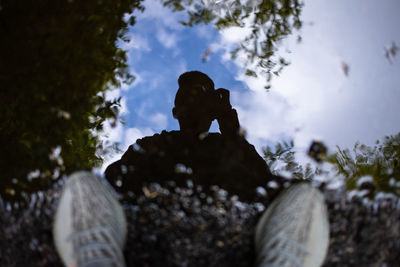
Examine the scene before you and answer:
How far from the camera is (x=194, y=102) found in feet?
11.0

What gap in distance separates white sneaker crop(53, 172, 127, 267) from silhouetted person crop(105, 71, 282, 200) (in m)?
0.70

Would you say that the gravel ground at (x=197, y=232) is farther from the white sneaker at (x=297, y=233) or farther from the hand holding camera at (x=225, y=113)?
the hand holding camera at (x=225, y=113)

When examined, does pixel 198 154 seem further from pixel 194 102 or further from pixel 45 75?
pixel 45 75

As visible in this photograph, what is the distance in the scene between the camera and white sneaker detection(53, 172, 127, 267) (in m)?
1.41

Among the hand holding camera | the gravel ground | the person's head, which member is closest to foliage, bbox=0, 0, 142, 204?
the gravel ground

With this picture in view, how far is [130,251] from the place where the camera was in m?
1.86

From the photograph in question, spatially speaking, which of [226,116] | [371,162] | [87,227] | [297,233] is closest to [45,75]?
[87,227]

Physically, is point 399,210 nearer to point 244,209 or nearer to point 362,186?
point 362,186

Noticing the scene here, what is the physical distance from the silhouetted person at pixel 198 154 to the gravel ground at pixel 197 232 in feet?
0.78

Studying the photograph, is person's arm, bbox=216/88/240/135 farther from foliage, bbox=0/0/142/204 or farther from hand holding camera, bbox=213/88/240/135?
foliage, bbox=0/0/142/204

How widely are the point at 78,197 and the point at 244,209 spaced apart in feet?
3.73

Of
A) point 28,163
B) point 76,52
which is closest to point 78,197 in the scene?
point 28,163

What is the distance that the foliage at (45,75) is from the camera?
202 centimetres

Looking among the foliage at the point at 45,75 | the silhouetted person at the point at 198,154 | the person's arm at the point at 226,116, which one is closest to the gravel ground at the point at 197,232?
the silhouetted person at the point at 198,154
